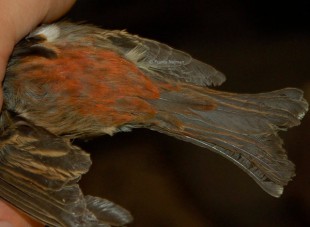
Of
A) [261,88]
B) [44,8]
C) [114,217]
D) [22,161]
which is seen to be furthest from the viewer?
[261,88]

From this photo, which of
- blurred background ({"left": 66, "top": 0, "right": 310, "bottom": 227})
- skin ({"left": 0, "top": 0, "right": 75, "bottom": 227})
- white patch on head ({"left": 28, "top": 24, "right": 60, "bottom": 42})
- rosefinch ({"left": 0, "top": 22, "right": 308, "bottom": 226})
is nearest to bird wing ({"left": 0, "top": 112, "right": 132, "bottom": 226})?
rosefinch ({"left": 0, "top": 22, "right": 308, "bottom": 226})

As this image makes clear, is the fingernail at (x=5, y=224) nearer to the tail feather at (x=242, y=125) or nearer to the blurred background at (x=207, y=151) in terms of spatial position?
the tail feather at (x=242, y=125)

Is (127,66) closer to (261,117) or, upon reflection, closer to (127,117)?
(127,117)

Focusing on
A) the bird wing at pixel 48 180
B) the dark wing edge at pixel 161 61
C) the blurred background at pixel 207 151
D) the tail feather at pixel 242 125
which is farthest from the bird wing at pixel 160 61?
the blurred background at pixel 207 151

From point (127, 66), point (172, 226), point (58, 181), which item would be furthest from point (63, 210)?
point (172, 226)

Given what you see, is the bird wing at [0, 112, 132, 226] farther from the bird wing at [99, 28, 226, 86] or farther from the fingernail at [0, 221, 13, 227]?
the bird wing at [99, 28, 226, 86]

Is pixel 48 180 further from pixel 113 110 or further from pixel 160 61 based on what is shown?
pixel 160 61
